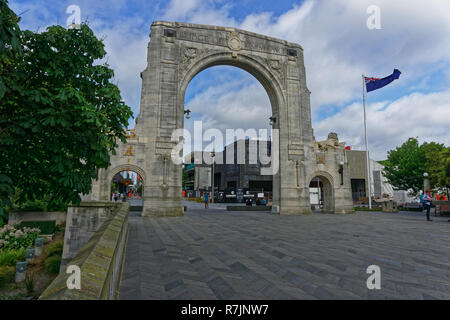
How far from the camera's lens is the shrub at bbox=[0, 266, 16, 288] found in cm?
1090

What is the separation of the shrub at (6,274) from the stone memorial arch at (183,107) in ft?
17.0

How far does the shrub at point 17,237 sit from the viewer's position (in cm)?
1436

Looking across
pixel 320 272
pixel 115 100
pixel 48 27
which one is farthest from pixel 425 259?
pixel 48 27

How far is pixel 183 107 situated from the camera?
19047 millimetres

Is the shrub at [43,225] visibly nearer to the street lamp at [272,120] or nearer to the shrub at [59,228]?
the shrub at [59,228]

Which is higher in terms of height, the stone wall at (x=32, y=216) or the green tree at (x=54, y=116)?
the green tree at (x=54, y=116)

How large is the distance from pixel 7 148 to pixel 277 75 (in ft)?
68.7

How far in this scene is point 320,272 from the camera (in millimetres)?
4844

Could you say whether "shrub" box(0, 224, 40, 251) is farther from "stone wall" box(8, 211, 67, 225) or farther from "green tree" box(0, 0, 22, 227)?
"green tree" box(0, 0, 22, 227)

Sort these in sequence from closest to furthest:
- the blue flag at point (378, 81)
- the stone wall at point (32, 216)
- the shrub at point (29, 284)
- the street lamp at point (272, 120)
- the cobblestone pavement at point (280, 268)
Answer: the cobblestone pavement at point (280, 268) < the shrub at point (29, 284) < the stone wall at point (32, 216) < the blue flag at point (378, 81) < the street lamp at point (272, 120)

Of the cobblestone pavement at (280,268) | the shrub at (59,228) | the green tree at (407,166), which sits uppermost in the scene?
the green tree at (407,166)

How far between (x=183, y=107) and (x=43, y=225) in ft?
40.6

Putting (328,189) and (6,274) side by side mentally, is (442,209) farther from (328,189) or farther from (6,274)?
(6,274)

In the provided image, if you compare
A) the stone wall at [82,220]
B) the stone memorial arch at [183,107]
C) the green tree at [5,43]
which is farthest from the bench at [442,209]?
the green tree at [5,43]
